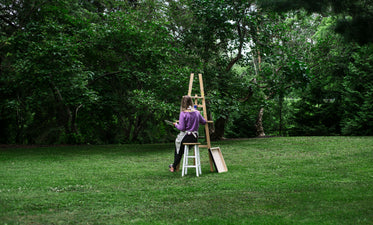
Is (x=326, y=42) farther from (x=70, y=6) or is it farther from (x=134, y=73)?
(x=70, y=6)

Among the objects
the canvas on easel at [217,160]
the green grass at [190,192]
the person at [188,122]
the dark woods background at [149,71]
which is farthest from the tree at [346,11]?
the dark woods background at [149,71]

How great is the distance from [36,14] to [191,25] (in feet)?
23.5

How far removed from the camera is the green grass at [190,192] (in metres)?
4.99

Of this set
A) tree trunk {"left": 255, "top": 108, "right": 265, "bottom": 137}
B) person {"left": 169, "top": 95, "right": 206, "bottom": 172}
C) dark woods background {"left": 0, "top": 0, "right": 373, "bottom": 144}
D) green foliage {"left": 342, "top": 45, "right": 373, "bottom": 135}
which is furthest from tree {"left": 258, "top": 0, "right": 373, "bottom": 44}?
tree trunk {"left": 255, "top": 108, "right": 265, "bottom": 137}

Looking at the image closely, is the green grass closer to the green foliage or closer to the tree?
the tree

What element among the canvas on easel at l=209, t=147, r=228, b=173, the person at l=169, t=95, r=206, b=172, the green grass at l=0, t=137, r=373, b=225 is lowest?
the green grass at l=0, t=137, r=373, b=225

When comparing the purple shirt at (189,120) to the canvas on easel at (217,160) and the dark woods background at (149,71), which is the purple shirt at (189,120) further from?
the dark woods background at (149,71)

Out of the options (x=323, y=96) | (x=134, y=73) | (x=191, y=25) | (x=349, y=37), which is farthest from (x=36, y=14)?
(x=323, y=96)

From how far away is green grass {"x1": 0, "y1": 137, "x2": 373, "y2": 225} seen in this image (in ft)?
16.4

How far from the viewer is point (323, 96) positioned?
72.3 feet

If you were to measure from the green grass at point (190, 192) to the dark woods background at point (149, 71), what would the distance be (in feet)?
15.4

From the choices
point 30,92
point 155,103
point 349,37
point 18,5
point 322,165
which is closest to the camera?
point 349,37

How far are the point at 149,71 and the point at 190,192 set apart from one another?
1026 centimetres

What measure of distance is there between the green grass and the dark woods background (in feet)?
15.4
